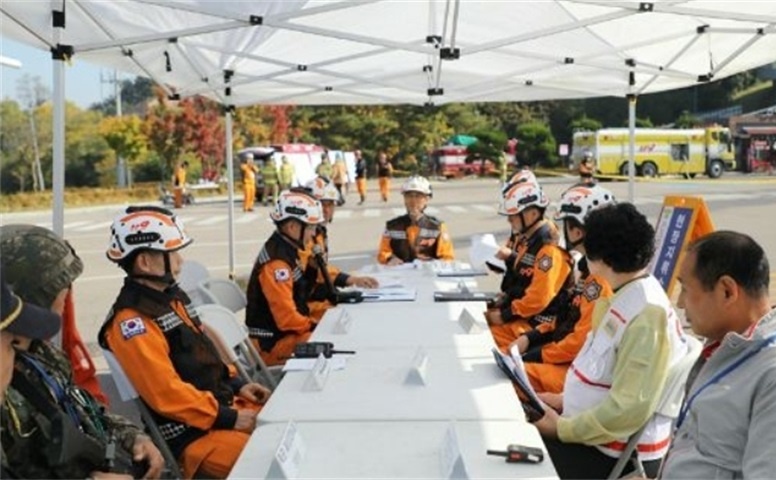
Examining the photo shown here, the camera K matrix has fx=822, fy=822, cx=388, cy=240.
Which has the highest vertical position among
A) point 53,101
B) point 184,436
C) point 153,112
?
point 153,112

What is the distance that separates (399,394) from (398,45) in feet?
12.7

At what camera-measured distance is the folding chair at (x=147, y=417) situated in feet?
11.1

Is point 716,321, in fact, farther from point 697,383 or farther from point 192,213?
point 192,213

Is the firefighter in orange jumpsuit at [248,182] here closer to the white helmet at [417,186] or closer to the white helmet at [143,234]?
the white helmet at [417,186]

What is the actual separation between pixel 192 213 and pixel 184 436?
76.8ft

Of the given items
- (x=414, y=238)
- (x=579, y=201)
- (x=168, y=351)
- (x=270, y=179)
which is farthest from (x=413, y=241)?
(x=270, y=179)

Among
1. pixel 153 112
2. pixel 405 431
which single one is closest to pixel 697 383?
pixel 405 431

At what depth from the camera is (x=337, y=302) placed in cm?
558

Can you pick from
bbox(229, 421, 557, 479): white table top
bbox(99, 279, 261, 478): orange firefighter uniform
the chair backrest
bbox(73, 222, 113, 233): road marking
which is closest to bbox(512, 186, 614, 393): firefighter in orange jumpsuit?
bbox(229, 421, 557, 479): white table top

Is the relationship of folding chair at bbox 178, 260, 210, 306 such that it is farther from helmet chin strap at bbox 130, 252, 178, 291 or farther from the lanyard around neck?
the lanyard around neck

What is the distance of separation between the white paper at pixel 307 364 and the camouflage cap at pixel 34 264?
1236 mm

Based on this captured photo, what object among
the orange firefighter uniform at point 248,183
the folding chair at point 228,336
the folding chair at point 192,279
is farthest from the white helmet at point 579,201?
the orange firefighter uniform at point 248,183

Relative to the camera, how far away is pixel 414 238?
7961 mm

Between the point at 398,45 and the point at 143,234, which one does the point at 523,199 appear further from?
the point at 143,234
